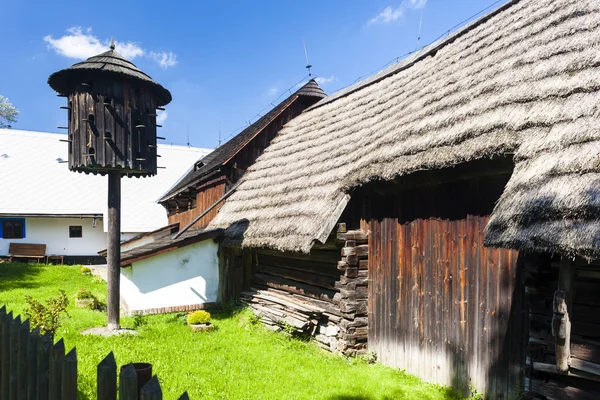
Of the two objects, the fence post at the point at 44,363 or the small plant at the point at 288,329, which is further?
the small plant at the point at 288,329

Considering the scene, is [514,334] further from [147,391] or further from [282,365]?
[147,391]

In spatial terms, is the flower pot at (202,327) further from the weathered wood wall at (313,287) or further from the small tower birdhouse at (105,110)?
the small tower birdhouse at (105,110)

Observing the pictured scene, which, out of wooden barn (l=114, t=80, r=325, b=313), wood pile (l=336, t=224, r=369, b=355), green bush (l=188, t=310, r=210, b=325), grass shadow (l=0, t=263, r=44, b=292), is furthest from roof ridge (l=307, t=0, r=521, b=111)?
grass shadow (l=0, t=263, r=44, b=292)

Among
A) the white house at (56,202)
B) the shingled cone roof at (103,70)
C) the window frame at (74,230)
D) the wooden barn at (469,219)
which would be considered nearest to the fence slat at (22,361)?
the wooden barn at (469,219)

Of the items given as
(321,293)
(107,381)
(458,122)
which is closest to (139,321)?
(321,293)

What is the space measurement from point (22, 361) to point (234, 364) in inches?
154

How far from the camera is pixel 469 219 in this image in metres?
5.39

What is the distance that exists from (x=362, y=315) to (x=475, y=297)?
2.40 meters

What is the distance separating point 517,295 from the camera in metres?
4.75

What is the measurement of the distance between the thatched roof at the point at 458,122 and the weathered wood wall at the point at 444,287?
19.9 inches

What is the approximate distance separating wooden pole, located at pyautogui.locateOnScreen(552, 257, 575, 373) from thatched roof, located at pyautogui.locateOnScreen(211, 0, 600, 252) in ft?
2.26

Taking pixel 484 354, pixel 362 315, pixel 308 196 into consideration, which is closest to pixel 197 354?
pixel 362 315

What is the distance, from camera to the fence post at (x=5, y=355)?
3322mm

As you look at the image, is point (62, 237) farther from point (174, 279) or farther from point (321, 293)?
point (321, 293)
